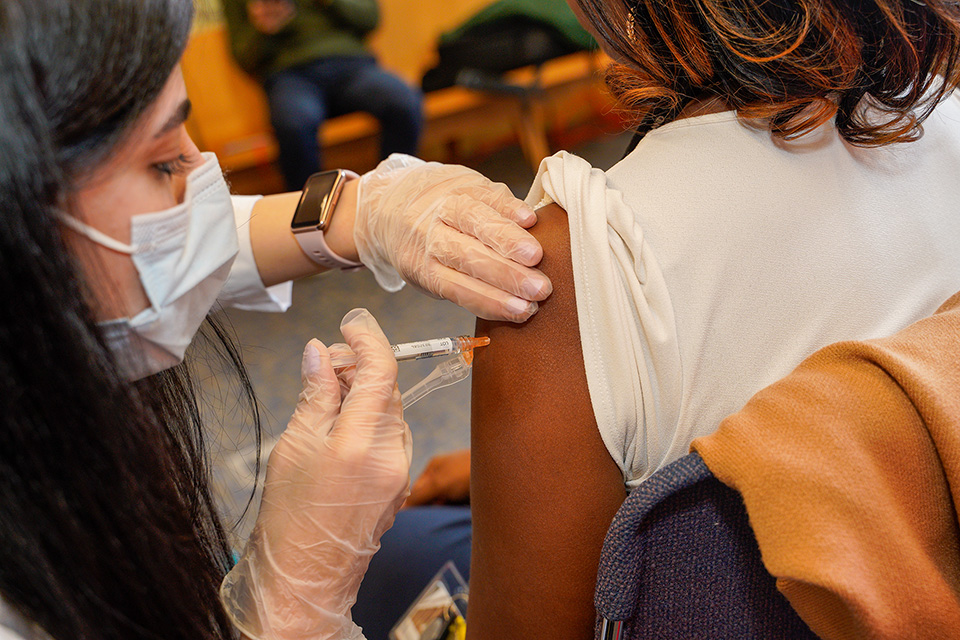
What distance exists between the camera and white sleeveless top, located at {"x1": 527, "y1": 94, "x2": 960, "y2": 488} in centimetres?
71

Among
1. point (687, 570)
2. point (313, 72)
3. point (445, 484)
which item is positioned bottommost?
point (445, 484)

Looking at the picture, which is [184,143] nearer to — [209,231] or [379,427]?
[209,231]

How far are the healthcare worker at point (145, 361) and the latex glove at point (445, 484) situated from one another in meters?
0.50

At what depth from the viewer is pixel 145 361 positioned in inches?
27.4

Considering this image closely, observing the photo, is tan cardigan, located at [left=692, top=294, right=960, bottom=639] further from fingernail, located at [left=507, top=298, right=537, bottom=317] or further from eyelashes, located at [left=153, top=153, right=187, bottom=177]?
eyelashes, located at [left=153, top=153, right=187, bottom=177]

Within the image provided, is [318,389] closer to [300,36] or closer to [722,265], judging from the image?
[722,265]

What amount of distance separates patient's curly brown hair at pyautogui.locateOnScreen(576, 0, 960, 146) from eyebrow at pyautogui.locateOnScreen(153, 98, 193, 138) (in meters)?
0.45

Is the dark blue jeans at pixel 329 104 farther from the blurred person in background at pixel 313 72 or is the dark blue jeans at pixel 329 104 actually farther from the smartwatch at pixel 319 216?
the smartwatch at pixel 319 216

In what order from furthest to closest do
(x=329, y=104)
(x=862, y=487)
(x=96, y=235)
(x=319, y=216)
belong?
1. (x=329, y=104)
2. (x=319, y=216)
3. (x=96, y=235)
4. (x=862, y=487)

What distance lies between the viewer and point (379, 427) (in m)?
0.78

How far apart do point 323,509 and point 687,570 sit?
387 mm

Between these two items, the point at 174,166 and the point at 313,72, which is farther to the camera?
the point at 313,72

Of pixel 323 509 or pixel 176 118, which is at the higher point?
pixel 176 118

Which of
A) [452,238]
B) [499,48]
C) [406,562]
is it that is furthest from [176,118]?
[499,48]
